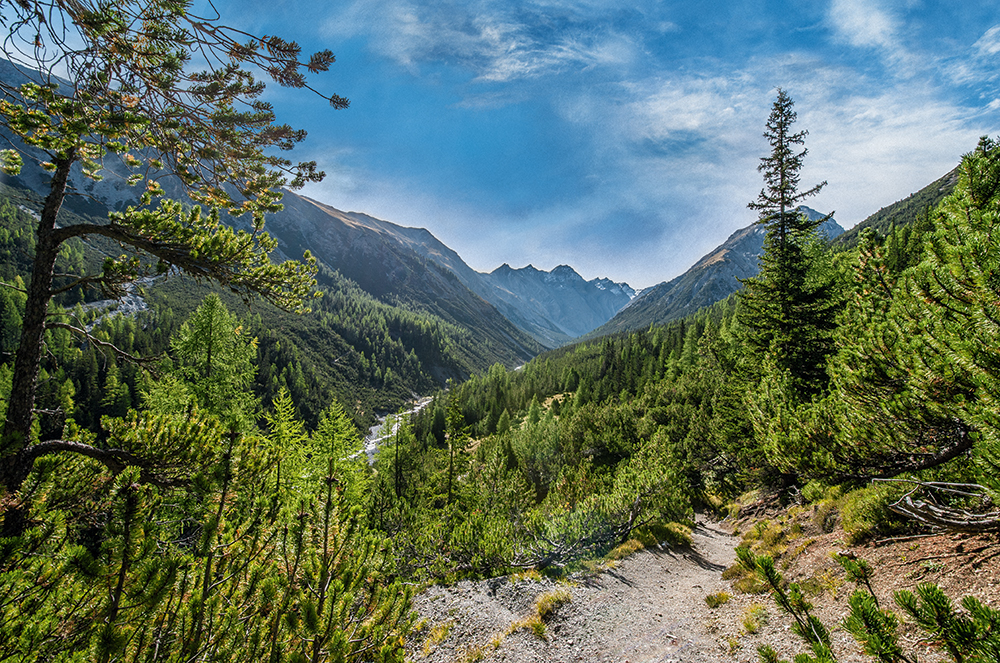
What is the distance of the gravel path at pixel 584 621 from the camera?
805 centimetres

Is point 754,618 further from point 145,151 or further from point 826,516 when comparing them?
point 145,151

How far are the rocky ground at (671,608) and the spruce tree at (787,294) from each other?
20.0 feet

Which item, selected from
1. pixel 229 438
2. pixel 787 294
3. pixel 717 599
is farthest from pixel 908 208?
pixel 229 438

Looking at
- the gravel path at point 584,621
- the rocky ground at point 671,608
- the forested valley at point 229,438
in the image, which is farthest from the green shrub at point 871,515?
the gravel path at point 584,621

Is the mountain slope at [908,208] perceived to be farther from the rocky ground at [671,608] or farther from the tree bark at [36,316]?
the tree bark at [36,316]

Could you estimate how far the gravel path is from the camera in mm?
8047

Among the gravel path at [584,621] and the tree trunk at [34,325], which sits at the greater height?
the tree trunk at [34,325]

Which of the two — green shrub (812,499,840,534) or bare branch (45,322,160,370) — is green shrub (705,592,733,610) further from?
bare branch (45,322,160,370)

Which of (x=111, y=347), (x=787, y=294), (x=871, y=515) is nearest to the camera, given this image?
(x=111, y=347)

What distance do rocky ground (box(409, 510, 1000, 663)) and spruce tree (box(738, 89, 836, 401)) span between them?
20.0ft

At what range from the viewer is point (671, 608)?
998cm

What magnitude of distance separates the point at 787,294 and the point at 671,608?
41.8ft

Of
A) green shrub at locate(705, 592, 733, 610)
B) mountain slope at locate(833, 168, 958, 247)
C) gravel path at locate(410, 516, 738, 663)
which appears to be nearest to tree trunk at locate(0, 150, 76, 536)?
gravel path at locate(410, 516, 738, 663)

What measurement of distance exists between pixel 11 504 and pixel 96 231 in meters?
3.30
